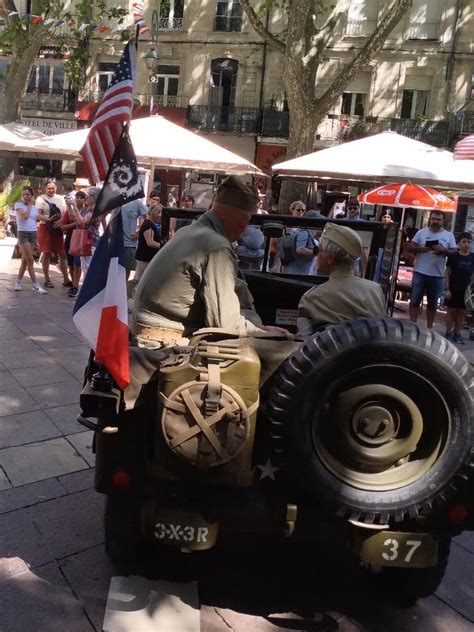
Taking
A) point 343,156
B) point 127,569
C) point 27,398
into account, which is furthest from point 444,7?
point 127,569

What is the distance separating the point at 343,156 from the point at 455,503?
7.60 m

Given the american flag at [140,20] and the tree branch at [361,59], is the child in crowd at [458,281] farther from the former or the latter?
the tree branch at [361,59]

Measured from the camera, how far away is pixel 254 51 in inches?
1116

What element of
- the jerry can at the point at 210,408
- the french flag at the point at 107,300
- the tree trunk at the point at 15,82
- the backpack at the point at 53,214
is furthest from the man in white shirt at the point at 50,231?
the tree trunk at the point at 15,82

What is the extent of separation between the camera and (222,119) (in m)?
29.4

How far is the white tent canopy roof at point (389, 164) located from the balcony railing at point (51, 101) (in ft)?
81.4

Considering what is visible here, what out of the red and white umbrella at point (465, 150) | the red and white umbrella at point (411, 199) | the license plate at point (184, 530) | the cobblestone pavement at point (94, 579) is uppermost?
the red and white umbrella at point (465, 150)

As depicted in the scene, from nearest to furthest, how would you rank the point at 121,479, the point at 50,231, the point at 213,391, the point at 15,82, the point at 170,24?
the point at 213,391 → the point at 121,479 → the point at 50,231 → the point at 15,82 → the point at 170,24

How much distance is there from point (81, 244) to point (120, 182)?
7.06 metres

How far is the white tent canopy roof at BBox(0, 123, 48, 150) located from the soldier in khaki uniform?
11.9 m

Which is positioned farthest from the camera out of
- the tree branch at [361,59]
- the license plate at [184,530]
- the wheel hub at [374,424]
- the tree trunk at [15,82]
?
the tree trunk at [15,82]

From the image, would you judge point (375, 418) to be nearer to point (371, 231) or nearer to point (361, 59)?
point (371, 231)

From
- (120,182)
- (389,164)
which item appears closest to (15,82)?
(389,164)

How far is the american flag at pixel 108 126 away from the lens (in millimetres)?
2760
